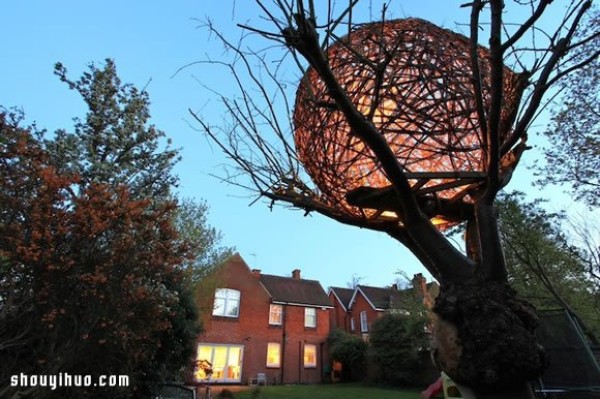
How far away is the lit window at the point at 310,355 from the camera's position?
1028 inches

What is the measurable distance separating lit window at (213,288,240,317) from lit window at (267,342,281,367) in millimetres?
3070

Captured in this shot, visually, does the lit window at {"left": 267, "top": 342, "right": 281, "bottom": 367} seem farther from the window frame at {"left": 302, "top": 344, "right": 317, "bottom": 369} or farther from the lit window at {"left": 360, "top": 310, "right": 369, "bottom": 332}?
the lit window at {"left": 360, "top": 310, "right": 369, "bottom": 332}

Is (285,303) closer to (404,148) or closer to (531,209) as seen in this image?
(531,209)

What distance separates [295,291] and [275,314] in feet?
9.06

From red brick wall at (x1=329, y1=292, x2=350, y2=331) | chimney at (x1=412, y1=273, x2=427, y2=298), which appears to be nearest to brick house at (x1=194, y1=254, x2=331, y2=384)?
red brick wall at (x1=329, y1=292, x2=350, y2=331)

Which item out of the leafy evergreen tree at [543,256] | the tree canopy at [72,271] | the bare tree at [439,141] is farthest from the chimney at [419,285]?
the bare tree at [439,141]

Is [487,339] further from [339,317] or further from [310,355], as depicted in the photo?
[339,317]

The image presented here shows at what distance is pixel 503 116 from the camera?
210 cm

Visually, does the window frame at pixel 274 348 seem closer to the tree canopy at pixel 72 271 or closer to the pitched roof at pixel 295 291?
the pitched roof at pixel 295 291

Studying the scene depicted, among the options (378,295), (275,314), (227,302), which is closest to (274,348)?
(275,314)

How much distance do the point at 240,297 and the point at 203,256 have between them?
889 cm

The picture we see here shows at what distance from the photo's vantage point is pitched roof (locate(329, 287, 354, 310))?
35.0m

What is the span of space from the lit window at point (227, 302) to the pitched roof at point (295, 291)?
2772 mm

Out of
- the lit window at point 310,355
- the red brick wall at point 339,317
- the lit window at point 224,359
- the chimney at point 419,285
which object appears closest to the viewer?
the lit window at point 224,359
